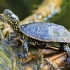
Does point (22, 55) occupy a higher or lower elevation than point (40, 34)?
lower

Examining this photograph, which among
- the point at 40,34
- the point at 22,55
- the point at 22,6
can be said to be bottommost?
the point at 22,55

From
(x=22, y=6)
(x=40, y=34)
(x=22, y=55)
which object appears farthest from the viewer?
(x=22, y=6)

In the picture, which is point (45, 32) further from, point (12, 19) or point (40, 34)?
point (12, 19)

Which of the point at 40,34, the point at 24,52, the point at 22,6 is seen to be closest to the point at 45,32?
the point at 40,34

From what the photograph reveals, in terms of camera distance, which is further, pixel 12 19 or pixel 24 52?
pixel 12 19

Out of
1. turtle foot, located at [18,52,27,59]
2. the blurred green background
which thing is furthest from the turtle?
the blurred green background

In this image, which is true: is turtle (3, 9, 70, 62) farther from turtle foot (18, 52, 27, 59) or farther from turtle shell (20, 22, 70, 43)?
turtle foot (18, 52, 27, 59)

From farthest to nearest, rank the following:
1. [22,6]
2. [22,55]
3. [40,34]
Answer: [22,6] → [40,34] → [22,55]
